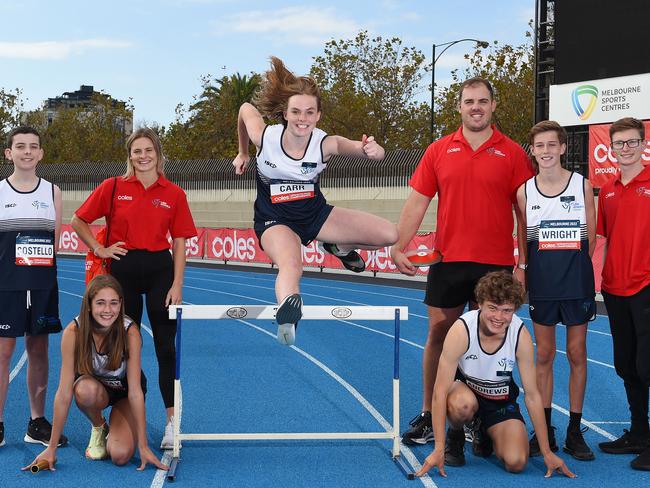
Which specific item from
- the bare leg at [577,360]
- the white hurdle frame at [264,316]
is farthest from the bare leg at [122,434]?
the bare leg at [577,360]

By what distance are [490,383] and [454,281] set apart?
0.77m

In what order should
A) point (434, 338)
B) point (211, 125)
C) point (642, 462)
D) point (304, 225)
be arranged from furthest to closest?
point (211, 125)
point (434, 338)
point (642, 462)
point (304, 225)

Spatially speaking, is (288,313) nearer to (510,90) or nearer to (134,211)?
(134,211)

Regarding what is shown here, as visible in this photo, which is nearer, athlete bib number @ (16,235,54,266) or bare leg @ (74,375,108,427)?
bare leg @ (74,375,108,427)

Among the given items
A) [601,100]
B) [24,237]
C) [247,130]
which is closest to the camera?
[247,130]

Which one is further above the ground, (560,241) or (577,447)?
(560,241)

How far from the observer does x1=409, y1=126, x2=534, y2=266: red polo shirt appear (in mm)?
5613

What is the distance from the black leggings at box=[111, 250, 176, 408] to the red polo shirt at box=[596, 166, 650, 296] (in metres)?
3.06

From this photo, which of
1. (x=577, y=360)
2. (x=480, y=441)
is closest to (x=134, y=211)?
(x=480, y=441)

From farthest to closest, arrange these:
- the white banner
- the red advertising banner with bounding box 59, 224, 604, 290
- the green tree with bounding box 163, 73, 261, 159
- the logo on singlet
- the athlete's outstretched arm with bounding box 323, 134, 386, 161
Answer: the green tree with bounding box 163, 73, 261, 159 < the red advertising banner with bounding box 59, 224, 604, 290 < the white banner < the logo on singlet < the athlete's outstretched arm with bounding box 323, 134, 386, 161

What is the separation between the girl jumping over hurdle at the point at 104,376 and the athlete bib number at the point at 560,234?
279 centimetres

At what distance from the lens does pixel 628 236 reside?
18.2ft

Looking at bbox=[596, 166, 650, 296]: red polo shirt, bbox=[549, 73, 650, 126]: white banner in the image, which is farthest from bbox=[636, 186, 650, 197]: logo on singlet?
bbox=[549, 73, 650, 126]: white banner

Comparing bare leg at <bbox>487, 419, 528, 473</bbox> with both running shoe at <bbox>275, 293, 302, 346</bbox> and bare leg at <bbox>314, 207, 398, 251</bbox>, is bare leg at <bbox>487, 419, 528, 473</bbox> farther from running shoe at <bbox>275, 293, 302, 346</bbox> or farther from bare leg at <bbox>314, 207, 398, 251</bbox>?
running shoe at <bbox>275, 293, 302, 346</bbox>
